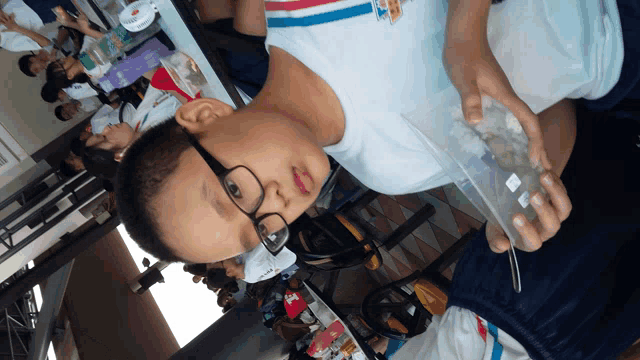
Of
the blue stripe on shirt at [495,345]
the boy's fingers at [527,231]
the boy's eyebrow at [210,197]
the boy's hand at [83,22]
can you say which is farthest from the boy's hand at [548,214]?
the boy's hand at [83,22]

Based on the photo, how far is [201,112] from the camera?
1.09m

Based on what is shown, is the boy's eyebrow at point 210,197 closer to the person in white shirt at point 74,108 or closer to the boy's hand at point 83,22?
the boy's hand at point 83,22

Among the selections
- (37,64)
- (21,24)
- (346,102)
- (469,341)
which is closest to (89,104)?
(37,64)

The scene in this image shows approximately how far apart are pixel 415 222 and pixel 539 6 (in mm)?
2027

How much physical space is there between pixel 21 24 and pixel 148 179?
2690 mm

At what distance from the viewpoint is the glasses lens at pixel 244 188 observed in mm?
983

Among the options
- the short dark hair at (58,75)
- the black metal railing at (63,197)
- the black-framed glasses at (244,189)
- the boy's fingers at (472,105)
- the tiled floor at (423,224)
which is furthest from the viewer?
the black metal railing at (63,197)

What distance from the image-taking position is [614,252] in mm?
1219

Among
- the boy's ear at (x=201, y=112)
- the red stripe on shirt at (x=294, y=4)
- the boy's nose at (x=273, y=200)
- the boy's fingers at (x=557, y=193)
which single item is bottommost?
the boy's fingers at (x=557, y=193)

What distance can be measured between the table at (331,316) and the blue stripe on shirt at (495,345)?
42.4 inches

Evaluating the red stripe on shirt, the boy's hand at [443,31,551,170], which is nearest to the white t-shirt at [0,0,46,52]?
the red stripe on shirt

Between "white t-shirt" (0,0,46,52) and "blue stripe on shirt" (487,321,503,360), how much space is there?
11.1ft

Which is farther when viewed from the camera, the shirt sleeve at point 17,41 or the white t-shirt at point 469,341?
the shirt sleeve at point 17,41

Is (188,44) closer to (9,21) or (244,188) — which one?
(244,188)
